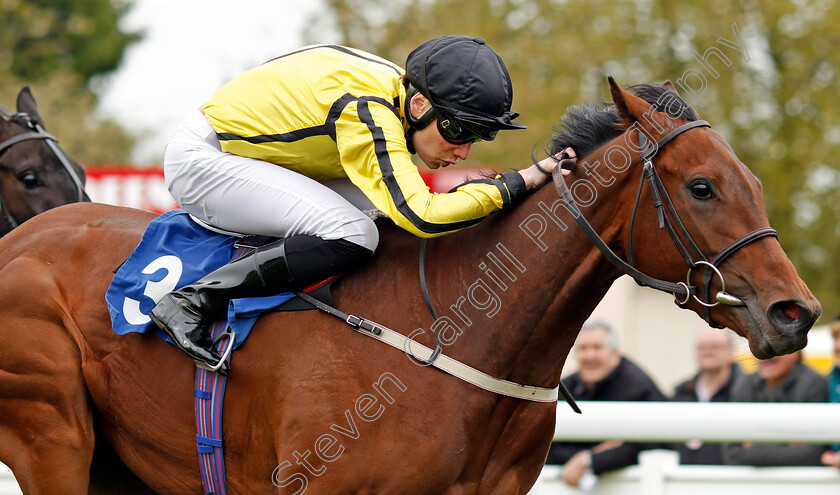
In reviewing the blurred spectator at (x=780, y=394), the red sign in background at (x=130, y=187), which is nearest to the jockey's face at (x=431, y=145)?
the blurred spectator at (x=780, y=394)

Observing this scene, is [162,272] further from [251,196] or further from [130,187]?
[130,187]

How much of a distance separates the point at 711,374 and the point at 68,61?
105 feet

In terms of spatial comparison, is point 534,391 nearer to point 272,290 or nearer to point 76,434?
point 272,290

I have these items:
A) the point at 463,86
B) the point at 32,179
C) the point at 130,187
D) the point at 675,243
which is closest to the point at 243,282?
the point at 463,86

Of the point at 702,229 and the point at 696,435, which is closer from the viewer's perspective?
the point at 702,229

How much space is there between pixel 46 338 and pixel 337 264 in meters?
1.26

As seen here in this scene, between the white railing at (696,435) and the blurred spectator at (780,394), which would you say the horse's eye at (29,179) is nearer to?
the white railing at (696,435)

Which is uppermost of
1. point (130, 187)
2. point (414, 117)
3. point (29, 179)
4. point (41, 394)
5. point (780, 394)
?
point (414, 117)

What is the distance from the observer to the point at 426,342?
10.9ft

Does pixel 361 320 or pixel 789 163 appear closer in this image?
pixel 361 320

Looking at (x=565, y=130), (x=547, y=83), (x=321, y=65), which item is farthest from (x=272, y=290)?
(x=547, y=83)

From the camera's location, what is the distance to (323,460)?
322 cm

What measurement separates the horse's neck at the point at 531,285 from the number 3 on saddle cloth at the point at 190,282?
61 centimetres

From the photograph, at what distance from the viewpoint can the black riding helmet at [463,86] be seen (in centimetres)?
333
